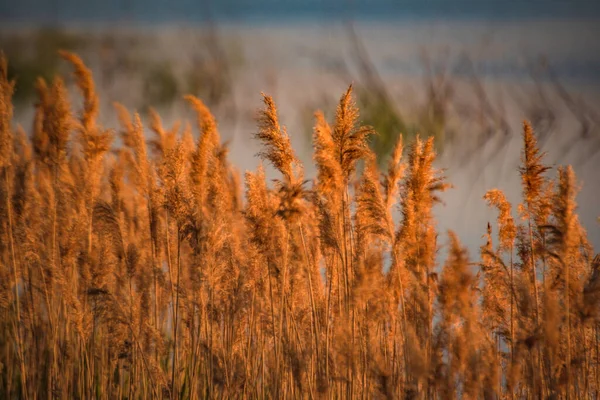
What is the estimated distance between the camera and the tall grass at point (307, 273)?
12.2 ft

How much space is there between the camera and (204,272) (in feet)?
13.2

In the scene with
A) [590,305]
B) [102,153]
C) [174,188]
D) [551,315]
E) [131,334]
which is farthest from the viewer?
[102,153]

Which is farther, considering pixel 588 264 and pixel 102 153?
pixel 102 153

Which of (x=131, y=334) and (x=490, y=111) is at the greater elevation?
(x=490, y=111)

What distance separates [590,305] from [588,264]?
0.92 metres

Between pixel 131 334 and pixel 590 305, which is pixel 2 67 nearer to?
pixel 131 334

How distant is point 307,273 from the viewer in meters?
4.25

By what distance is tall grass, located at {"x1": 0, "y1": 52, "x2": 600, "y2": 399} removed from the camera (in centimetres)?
372

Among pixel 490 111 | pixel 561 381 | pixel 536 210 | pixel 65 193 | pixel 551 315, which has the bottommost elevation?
pixel 561 381

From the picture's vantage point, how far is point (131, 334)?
4.39m

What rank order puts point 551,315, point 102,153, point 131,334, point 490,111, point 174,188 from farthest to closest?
point 490,111
point 102,153
point 131,334
point 174,188
point 551,315

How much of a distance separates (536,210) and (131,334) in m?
2.45

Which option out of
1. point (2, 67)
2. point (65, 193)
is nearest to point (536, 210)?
point (65, 193)

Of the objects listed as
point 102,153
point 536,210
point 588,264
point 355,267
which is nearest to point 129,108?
point 102,153
